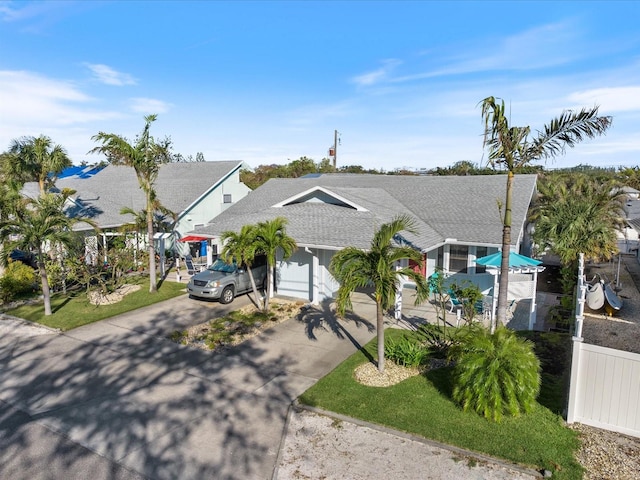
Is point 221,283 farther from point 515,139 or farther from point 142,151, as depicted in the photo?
point 515,139

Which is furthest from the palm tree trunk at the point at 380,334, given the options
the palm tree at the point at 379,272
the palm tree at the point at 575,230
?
the palm tree at the point at 575,230

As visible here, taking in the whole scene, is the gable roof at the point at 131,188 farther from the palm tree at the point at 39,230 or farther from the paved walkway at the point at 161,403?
the paved walkway at the point at 161,403

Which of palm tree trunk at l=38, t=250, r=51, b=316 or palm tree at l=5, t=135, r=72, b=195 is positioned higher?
palm tree at l=5, t=135, r=72, b=195

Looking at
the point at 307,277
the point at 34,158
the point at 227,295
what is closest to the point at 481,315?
the point at 307,277

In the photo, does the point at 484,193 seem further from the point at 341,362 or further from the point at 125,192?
the point at 125,192

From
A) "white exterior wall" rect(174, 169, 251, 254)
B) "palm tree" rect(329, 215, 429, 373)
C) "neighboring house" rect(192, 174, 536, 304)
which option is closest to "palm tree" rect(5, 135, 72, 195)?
"neighboring house" rect(192, 174, 536, 304)

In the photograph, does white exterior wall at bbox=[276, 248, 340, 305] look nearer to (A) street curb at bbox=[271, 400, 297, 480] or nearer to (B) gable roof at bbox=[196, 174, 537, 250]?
(B) gable roof at bbox=[196, 174, 537, 250]

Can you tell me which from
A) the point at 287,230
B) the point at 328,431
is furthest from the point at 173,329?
the point at 328,431
